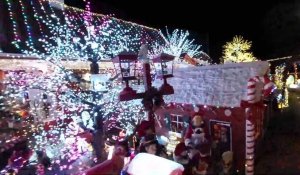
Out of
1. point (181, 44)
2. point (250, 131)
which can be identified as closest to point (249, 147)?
point (250, 131)

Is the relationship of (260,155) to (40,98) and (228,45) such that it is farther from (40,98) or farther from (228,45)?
(228,45)

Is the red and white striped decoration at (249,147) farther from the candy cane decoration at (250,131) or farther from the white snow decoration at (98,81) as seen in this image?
the white snow decoration at (98,81)

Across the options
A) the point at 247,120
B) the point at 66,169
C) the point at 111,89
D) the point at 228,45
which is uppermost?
the point at 228,45

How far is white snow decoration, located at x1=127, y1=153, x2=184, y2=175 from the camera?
15.2ft

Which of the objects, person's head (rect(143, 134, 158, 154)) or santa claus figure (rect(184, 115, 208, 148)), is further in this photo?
santa claus figure (rect(184, 115, 208, 148))

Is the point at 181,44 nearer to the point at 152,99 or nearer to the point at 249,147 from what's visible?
the point at 249,147

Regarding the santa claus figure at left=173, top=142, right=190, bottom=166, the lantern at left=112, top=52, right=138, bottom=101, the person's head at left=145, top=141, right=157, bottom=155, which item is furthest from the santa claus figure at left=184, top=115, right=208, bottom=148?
the lantern at left=112, top=52, right=138, bottom=101

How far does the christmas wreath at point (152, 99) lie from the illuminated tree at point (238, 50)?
29.0m

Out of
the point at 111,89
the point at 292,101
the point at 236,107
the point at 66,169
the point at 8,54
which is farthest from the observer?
the point at 292,101

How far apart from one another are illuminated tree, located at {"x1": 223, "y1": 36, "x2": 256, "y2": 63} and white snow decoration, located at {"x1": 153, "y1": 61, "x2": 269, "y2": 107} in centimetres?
2582

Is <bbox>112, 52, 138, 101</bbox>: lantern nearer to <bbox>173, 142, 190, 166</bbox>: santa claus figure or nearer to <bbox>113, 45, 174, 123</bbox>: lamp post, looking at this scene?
<bbox>113, 45, 174, 123</bbox>: lamp post

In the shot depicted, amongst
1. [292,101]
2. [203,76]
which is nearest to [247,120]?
[203,76]

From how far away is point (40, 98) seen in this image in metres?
13.8

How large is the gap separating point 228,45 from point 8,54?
1185 inches
